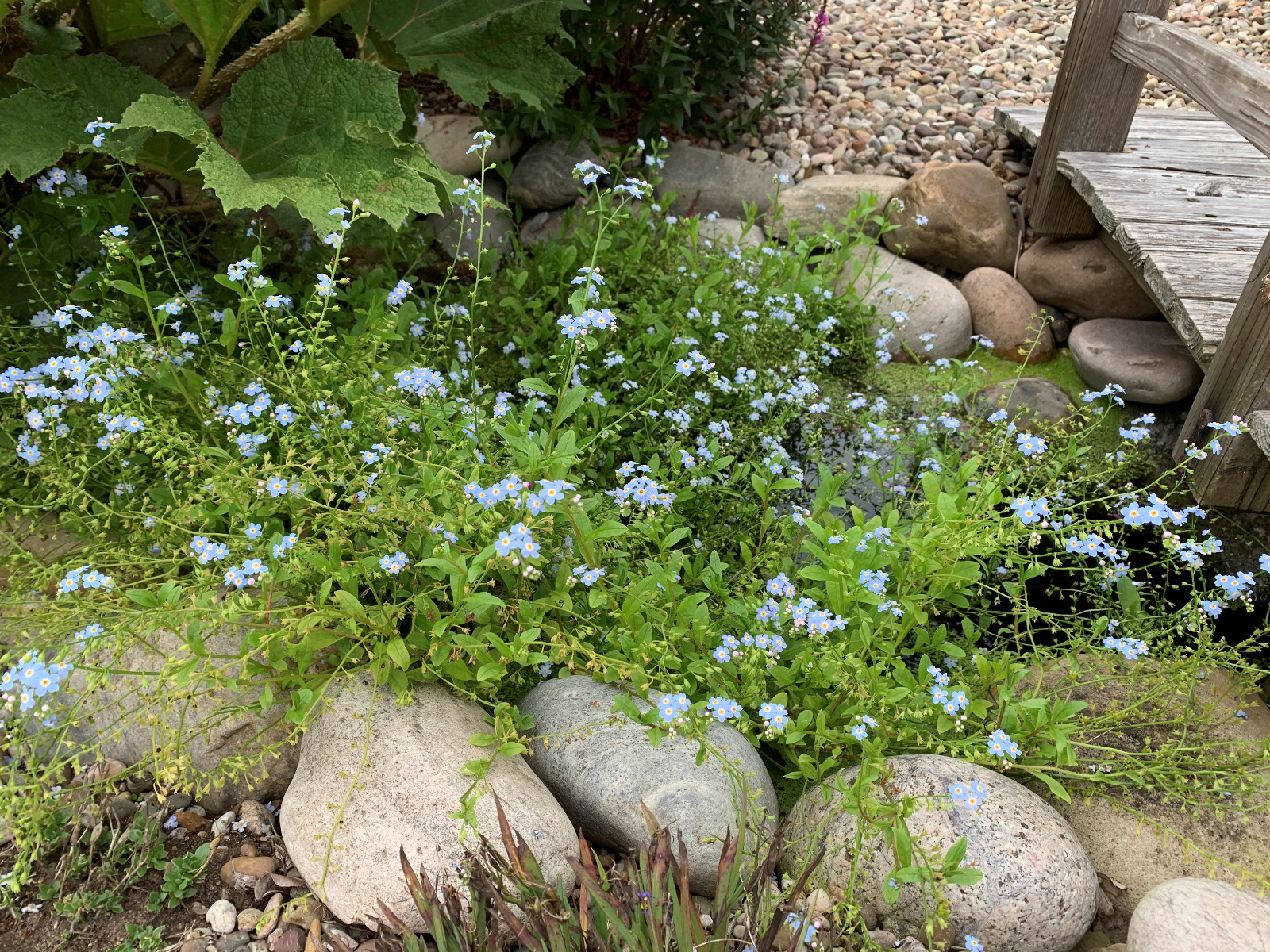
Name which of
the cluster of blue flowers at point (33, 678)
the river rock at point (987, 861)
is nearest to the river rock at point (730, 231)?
the river rock at point (987, 861)


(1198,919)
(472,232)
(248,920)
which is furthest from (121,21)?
(1198,919)

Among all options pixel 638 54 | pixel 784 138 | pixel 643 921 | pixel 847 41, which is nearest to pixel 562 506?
pixel 643 921

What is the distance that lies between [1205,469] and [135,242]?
3.62 metres

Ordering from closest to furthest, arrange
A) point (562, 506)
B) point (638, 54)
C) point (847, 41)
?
1. point (562, 506)
2. point (638, 54)
3. point (847, 41)

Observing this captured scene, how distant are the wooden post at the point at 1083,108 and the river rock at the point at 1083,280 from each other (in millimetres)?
87

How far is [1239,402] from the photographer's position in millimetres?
3029

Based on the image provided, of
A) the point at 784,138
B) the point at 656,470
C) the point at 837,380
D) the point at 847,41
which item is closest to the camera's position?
the point at 656,470

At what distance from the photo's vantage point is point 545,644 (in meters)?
2.25

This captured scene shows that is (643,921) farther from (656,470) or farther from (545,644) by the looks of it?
(656,470)

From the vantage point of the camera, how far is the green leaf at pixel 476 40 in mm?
3094

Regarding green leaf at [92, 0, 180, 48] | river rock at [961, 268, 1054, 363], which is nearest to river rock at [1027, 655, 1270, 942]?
river rock at [961, 268, 1054, 363]

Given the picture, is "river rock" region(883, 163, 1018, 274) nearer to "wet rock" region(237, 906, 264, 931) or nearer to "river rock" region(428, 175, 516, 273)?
"river rock" region(428, 175, 516, 273)

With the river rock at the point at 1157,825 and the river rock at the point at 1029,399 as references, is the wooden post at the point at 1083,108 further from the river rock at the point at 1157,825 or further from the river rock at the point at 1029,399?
the river rock at the point at 1157,825

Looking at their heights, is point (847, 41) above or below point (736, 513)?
above
